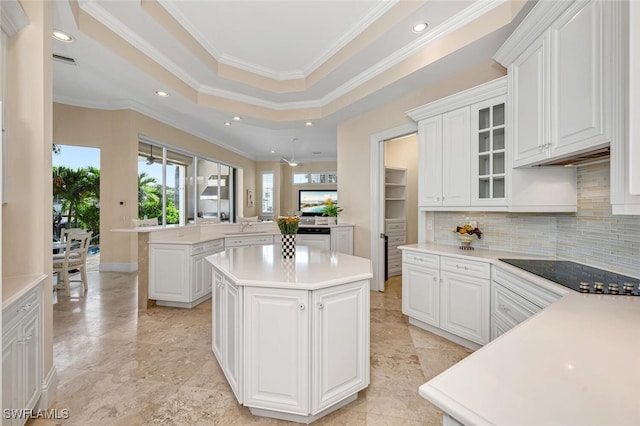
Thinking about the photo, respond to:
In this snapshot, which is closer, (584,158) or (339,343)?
(339,343)

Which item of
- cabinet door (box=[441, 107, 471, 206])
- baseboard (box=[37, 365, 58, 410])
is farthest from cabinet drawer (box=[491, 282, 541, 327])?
baseboard (box=[37, 365, 58, 410])

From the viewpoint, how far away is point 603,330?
3.15 ft

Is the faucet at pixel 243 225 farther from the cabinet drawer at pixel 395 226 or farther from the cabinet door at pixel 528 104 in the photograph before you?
the cabinet door at pixel 528 104

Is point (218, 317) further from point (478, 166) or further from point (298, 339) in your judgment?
point (478, 166)

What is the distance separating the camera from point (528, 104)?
6.96 feet

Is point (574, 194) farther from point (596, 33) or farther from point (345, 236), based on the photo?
point (345, 236)

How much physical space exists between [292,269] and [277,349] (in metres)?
0.49

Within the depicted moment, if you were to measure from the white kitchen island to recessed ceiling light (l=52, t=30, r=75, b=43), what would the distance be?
2.63 m

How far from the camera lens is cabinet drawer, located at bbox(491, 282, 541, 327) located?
1892mm

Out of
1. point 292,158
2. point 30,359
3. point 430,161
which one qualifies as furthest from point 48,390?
point 292,158

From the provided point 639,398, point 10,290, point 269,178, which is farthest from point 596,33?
point 269,178

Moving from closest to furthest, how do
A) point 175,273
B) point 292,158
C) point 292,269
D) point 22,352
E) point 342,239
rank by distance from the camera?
point 22,352
point 292,269
point 175,273
point 342,239
point 292,158

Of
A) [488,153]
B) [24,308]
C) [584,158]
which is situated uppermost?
[488,153]

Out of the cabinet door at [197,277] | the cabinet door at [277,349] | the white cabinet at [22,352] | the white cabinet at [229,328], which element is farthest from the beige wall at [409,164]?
the white cabinet at [22,352]
